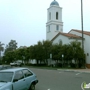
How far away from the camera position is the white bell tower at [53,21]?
7200cm

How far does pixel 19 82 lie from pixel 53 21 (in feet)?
209

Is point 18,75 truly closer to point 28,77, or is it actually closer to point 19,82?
point 19,82

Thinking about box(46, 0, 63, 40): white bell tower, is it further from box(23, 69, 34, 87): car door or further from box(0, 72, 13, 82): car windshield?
box(0, 72, 13, 82): car windshield

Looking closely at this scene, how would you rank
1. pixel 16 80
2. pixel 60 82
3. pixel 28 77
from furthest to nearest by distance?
pixel 60 82, pixel 28 77, pixel 16 80

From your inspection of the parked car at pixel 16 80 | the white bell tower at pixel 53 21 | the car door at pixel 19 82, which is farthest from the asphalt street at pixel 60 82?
the white bell tower at pixel 53 21

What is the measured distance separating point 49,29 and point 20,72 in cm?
6367

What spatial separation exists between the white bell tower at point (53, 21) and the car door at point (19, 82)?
61283mm

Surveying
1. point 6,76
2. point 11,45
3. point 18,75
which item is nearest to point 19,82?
point 18,75

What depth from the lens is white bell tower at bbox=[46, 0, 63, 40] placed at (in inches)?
2835

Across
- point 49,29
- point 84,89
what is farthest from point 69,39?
point 84,89

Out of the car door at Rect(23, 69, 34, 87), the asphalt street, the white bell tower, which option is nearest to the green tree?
the white bell tower

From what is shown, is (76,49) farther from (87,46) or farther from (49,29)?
(49,29)

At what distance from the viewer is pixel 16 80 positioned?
30.4ft

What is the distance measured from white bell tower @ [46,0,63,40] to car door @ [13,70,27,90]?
201ft
